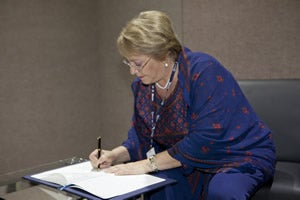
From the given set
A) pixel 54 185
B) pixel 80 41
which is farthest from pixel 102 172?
pixel 80 41

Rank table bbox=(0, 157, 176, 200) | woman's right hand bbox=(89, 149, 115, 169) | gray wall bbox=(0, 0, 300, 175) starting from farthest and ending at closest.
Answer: gray wall bbox=(0, 0, 300, 175) < woman's right hand bbox=(89, 149, 115, 169) < table bbox=(0, 157, 176, 200)

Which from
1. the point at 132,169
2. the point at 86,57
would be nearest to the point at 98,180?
the point at 132,169

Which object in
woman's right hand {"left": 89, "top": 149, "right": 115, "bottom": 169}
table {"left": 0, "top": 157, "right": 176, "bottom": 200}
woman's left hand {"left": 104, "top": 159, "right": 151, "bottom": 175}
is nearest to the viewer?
table {"left": 0, "top": 157, "right": 176, "bottom": 200}

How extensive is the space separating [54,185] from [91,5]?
239 centimetres

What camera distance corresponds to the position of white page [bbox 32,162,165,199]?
126cm

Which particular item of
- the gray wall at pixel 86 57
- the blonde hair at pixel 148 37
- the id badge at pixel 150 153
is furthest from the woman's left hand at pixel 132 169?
the gray wall at pixel 86 57

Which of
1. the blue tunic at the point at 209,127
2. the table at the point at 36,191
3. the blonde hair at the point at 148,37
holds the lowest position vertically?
the table at the point at 36,191

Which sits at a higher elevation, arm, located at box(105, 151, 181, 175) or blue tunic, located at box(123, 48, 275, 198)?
blue tunic, located at box(123, 48, 275, 198)

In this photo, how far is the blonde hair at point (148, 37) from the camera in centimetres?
156

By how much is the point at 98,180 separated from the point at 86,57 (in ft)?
7.19

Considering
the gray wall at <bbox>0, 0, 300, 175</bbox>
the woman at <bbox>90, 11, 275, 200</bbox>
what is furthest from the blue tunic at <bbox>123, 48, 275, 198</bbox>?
the gray wall at <bbox>0, 0, 300, 175</bbox>

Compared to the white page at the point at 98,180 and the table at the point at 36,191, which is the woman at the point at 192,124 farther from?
the table at the point at 36,191

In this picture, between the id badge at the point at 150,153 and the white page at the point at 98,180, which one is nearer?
the white page at the point at 98,180

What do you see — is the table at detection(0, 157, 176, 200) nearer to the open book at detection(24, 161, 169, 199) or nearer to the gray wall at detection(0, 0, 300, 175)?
the open book at detection(24, 161, 169, 199)
